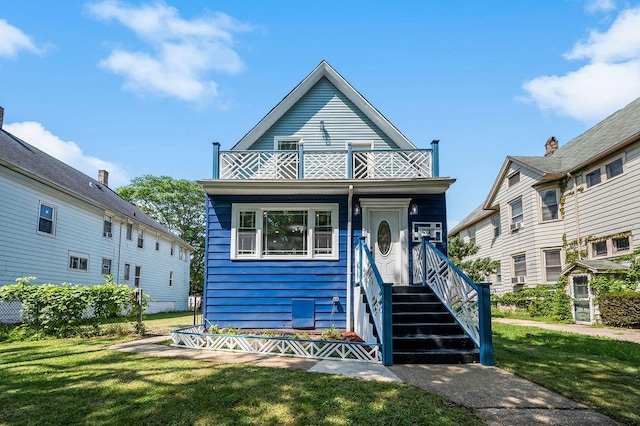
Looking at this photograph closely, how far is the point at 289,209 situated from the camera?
1044 centimetres

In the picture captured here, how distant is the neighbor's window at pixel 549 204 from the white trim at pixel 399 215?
10.8 m

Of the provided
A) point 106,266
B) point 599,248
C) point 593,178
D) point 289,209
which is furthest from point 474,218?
point 106,266

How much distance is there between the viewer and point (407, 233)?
1016 cm

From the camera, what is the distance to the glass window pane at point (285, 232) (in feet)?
34.0

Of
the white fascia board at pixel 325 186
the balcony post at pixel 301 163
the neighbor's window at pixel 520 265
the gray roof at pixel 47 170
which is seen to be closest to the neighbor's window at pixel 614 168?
the neighbor's window at pixel 520 265

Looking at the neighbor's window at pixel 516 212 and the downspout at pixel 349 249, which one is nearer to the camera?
the downspout at pixel 349 249

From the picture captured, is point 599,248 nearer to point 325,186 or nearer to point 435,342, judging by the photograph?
point 325,186

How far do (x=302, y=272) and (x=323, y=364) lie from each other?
4.07 meters

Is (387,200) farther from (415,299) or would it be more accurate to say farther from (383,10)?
(383,10)

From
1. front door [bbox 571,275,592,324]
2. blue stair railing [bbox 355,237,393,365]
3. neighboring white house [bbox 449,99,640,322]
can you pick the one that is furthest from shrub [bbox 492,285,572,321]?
blue stair railing [bbox 355,237,393,365]

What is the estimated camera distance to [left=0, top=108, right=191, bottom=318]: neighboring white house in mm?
13875

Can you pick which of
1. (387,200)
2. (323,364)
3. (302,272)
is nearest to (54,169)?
(302,272)

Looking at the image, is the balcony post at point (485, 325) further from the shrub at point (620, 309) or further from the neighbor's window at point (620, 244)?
the neighbor's window at point (620, 244)

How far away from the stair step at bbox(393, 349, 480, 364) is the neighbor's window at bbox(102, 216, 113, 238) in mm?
18385
